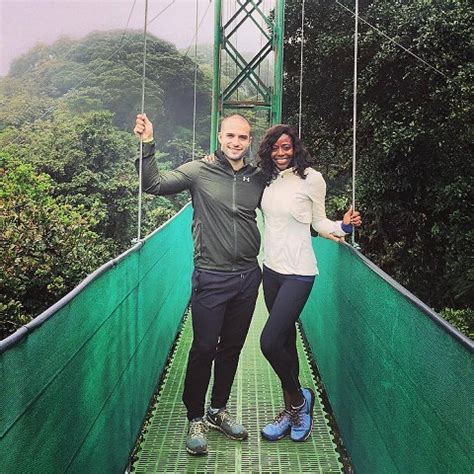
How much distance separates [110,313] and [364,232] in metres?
8.27

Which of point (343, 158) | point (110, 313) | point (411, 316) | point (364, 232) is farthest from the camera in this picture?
point (343, 158)

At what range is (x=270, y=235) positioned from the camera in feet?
7.66

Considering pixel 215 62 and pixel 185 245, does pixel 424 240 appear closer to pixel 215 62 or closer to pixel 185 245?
pixel 215 62

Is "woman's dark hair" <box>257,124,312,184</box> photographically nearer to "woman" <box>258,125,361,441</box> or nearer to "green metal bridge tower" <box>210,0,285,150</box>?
"woman" <box>258,125,361,441</box>

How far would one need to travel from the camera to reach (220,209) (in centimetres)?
225

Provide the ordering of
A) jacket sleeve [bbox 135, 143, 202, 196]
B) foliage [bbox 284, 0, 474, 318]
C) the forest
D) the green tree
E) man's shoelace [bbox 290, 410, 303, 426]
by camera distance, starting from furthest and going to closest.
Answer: foliage [bbox 284, 0, 474, 318] < the forest < the green tree < man's shoelace [bbox 290, 410, 303, 426] < jacket sleeve [bbox 135, 143, 202, 196]

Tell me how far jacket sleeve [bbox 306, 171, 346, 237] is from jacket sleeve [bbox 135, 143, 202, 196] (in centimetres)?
38

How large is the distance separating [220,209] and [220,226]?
6 centimetres

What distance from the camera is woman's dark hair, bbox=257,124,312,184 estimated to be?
90.5 inches

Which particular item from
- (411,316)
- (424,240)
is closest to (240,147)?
(411,316)

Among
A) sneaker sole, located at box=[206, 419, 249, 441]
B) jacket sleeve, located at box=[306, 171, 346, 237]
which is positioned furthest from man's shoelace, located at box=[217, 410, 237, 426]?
jacket sleeve, located at box=[306, 171, 346, 237]

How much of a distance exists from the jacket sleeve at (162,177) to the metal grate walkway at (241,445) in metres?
0.95

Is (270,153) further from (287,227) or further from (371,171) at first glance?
(371,171)

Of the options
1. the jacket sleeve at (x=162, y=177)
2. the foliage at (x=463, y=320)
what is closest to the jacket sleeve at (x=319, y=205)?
the jacket sleeve at (x=162, y=177)
